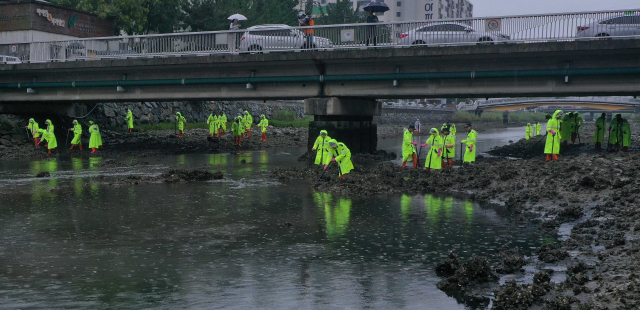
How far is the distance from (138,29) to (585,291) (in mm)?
45081

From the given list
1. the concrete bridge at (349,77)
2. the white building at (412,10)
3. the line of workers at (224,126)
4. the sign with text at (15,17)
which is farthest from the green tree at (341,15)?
the concrete bridge at (349,77)

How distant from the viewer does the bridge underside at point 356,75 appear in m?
23.2

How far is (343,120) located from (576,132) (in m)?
11.7

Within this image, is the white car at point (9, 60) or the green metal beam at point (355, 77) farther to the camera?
the white car at point (9, 60)

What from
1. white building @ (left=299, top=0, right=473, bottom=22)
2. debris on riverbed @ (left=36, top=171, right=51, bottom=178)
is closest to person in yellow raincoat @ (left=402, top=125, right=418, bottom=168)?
debris on riverbed @ (left=36, top=171, right=51, bottom=178)

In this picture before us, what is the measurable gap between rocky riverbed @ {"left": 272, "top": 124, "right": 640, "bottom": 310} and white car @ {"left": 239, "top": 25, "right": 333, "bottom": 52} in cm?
662

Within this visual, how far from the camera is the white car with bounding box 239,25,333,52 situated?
86.8ft

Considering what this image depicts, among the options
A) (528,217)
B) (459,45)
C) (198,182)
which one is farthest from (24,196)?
(459,45)

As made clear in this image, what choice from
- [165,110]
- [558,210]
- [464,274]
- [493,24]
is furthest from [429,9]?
[464,274]

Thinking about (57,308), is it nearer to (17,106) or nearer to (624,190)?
(624,190)

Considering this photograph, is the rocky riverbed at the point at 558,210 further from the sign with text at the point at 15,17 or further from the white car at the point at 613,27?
the sign with text at the point at 15,17

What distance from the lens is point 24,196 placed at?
16.4 m

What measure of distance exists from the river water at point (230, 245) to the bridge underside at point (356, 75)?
890 centimetres

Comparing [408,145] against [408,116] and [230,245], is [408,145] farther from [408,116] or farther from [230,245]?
[408,116]
